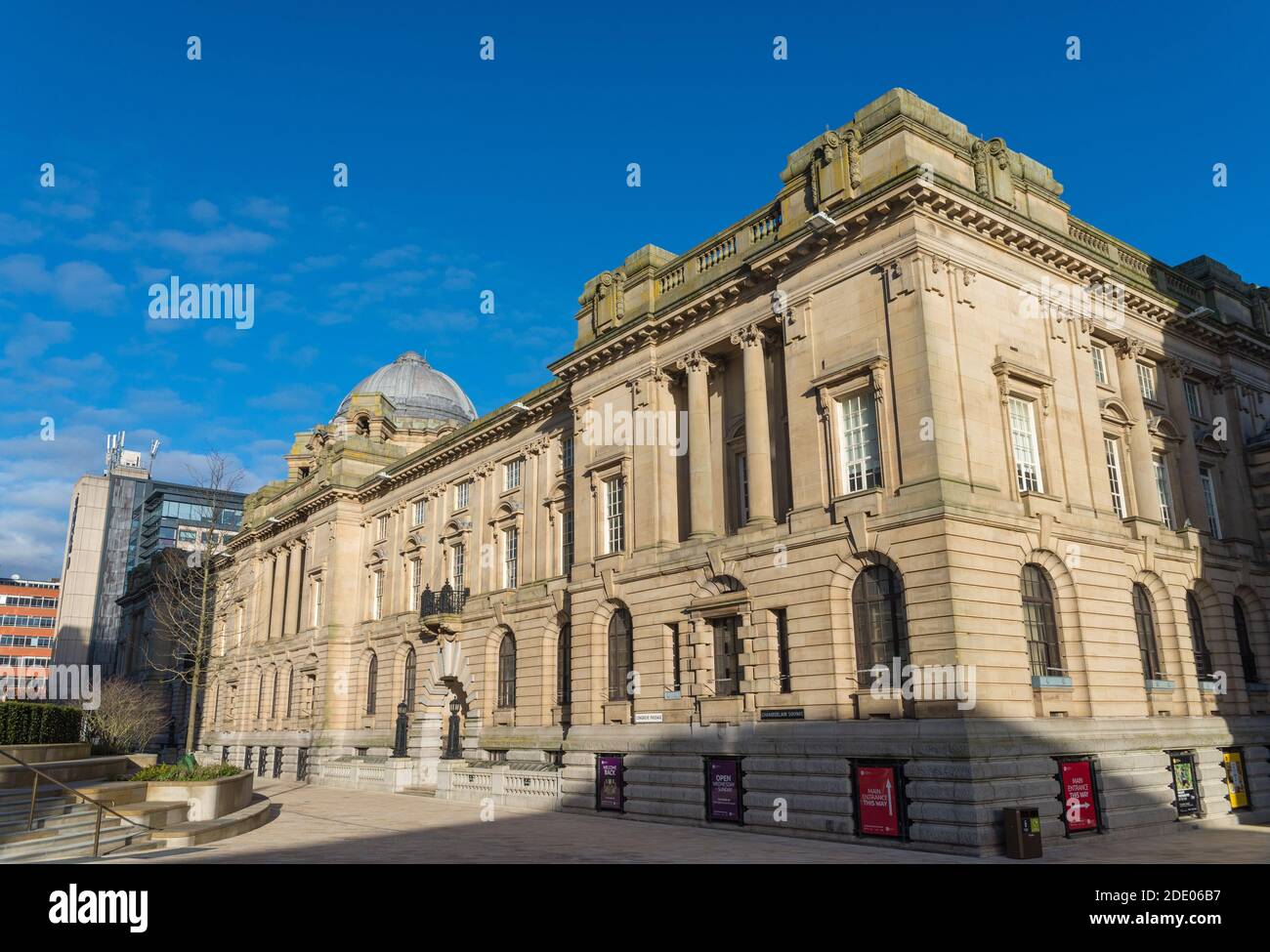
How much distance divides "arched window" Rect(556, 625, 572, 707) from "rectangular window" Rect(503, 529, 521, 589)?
5.48m

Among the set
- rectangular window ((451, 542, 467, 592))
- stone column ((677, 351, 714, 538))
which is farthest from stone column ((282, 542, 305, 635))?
stone column ((677, 351, 714, 538))

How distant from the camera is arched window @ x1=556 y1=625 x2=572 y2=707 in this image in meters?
35.3

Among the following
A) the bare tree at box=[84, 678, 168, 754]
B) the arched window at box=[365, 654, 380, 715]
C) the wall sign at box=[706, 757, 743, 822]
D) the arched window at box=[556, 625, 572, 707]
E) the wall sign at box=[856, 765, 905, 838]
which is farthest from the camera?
the arched window at box=[365, 654, 380, 715]

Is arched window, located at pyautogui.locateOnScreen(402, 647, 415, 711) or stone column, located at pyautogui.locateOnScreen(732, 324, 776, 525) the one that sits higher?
stone column, located at pyautogui.locateOnScreen(732, 324, 776, 525)

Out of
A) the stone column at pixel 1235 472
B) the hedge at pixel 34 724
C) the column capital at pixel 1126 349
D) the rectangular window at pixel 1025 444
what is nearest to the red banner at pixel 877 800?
the rectangular window at pixel 1025 444

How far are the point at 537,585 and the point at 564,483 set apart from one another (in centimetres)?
440

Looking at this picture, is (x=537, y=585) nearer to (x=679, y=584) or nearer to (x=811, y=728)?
(x=679, y=584)

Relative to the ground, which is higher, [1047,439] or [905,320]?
[905,320]

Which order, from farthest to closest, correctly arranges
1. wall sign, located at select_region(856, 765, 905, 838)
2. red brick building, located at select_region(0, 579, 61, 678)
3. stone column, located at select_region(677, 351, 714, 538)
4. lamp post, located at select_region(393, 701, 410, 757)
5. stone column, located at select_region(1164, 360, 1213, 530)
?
red brick building, located at select_region(0, 579, 61, 678) < lamp post, located at select_region(393, 701, 410, 757) < stone column, located at select_region(1164, 360, 1213, 530) < stone column, located at select_region(677, 351, 714, 538) < wall sign, located at select_region(856, 765, 905, 838)

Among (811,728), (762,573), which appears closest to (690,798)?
(811,728)

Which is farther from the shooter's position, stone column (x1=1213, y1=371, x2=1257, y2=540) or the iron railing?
the iron railing

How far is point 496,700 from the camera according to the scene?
3962cm

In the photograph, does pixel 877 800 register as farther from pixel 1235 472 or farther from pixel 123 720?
pixel 123 720

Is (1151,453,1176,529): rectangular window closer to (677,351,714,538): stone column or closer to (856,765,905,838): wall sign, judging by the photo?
(677,351,714,538): stone column
